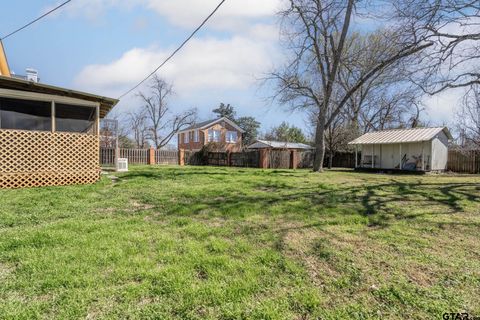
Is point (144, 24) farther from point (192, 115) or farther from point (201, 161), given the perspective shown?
point (192, 115)

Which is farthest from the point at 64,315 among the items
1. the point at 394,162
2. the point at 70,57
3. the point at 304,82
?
the point at 394,162

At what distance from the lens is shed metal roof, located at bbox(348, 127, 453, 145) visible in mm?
17536

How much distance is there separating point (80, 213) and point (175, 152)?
66.6ft

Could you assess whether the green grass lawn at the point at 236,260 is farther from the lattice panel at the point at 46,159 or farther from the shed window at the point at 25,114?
the shed window at the point at 25,114

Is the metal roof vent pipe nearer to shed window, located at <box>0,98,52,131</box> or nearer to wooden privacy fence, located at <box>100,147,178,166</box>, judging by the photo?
wooden privacy fence, located at <box>100,147,178,166</box>

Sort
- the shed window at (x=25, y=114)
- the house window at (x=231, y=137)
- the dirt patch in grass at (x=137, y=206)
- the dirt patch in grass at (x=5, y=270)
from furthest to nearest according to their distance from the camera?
the house window at (x=231, y=137) < the shed window at (x=25, y=114) < the dirt patch in grass at (x=137, y=206) < the dirt patch in grass at (x=5, y=270)

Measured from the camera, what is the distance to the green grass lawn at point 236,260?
7.40 ft

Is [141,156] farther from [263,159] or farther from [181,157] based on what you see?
[263,159]

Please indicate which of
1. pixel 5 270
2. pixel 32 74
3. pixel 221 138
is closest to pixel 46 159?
pixel 5 270

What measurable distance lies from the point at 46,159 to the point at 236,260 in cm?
756

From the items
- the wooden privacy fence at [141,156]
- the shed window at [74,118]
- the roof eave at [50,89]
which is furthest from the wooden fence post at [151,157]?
the roof eave at [50,89]

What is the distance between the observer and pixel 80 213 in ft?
16.7

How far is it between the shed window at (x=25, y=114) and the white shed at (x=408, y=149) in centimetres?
A: 1890

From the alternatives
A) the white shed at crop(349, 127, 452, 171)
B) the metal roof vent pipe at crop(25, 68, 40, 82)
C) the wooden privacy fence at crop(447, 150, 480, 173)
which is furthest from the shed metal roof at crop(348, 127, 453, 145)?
the metal roof vent pipe at crop(25, 68, 40, 82)
